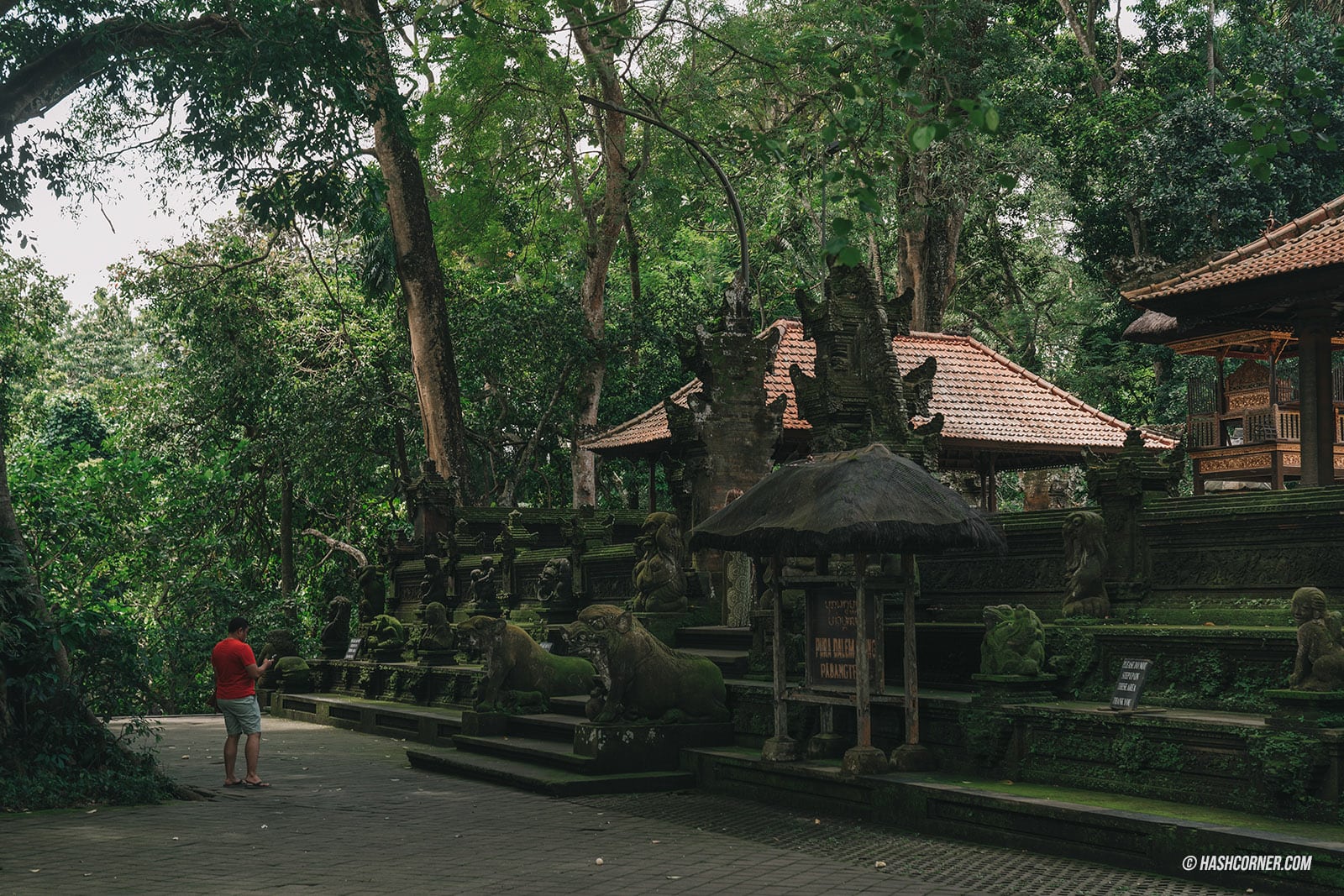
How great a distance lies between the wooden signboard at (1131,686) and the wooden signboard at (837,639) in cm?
191

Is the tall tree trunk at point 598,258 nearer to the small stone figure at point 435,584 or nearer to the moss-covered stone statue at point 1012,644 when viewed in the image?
the small stone figure at point 435,584

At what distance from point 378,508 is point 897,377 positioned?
2071 centimetres

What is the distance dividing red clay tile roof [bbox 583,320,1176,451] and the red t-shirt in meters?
11.5

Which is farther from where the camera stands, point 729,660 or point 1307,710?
point 729,660

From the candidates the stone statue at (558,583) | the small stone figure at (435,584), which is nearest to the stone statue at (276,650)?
the small stone figure at (435,584)

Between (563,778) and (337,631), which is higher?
(337,631)

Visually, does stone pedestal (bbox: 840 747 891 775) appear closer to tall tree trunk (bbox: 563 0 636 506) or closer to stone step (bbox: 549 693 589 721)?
stone step (bbox: 549 693 589 721)

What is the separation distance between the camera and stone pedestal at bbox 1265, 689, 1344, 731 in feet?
23.8

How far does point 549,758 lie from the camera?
12062mm

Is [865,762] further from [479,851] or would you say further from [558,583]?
[558,583]

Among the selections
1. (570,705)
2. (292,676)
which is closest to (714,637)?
(570,705)

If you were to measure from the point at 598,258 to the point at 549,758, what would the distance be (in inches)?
650

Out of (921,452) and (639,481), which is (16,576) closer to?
(921,452)

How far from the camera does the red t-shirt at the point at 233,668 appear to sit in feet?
37.7
